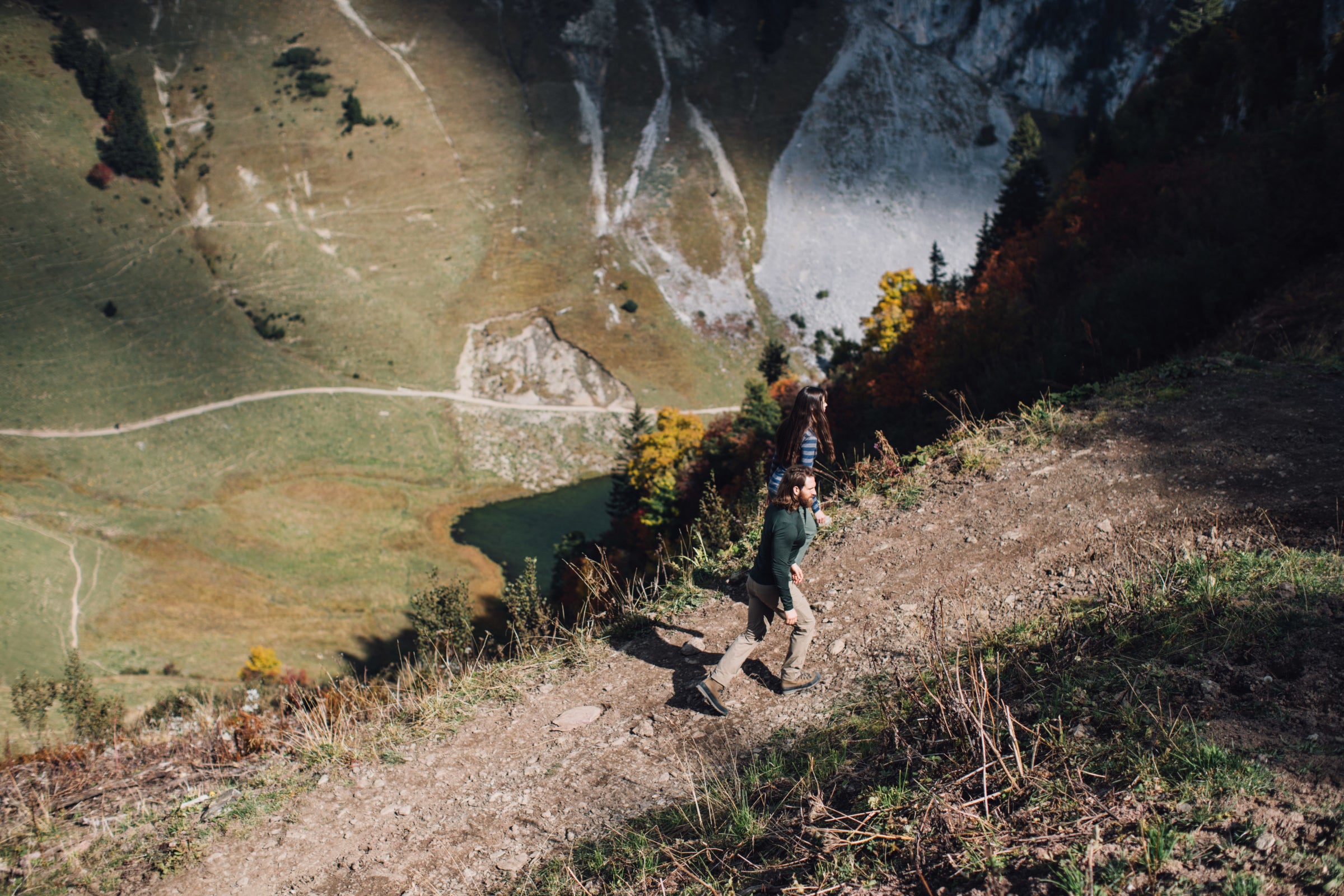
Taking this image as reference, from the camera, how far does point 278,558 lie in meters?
53.2

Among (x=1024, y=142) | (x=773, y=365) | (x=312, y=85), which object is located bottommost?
(x=773, y=365)

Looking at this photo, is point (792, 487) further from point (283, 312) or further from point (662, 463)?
point (283, 312)

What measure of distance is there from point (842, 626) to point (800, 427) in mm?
2673

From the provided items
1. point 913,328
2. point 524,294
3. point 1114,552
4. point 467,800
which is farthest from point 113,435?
point 1114,552

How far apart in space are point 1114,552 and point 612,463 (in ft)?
214

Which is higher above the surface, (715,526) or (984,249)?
(984,249)

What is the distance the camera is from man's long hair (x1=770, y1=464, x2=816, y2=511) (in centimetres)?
660

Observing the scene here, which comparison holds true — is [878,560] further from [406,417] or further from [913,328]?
[406,417]

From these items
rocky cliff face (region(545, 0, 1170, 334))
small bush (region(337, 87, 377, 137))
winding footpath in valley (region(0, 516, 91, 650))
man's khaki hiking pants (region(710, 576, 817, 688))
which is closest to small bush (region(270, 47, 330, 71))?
small bush (region(337, 87, 377, 137))

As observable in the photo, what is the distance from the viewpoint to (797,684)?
7055 millimetres

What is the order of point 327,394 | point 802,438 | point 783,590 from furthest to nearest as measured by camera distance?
point 327,394 → point 802,438 → point 783,590

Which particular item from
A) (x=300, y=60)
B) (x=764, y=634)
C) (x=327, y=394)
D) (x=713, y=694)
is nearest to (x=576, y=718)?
(x=713, y=694)

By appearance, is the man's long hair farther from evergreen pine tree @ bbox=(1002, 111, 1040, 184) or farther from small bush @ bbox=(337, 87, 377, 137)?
small bush @ bbox=(337, 87, 377, 137)

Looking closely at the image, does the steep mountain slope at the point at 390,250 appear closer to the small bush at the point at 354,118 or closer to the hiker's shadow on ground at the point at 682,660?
the small bush at the point at 354,118
